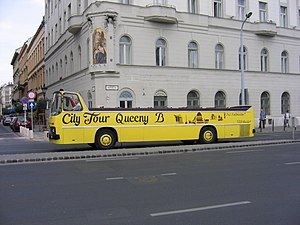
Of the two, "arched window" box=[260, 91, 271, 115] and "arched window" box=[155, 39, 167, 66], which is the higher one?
"arched window" box=[155, 39, 167, 66]

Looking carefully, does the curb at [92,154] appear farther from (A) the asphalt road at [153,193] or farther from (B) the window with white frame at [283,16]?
(B) the window with white frame at [283,16]

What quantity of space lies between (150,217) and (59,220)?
1.41 m

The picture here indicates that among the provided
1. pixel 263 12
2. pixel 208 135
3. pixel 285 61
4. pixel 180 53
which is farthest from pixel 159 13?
pixel 285 61

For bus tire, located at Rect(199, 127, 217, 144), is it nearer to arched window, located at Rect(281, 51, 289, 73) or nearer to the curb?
the curb

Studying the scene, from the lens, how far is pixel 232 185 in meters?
8.32

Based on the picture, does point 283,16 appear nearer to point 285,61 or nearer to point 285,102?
point 285,61

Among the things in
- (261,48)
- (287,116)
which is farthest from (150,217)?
(261,48)

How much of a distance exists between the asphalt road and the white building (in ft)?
62.0

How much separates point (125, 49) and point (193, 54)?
6998mm

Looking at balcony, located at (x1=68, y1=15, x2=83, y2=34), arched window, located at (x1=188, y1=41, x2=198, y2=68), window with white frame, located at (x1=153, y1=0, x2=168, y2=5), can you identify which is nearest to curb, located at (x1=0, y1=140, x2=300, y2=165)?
arched window, located at (x1=188, y1=41, x2=198, y2=68)

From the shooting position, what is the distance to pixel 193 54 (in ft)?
113

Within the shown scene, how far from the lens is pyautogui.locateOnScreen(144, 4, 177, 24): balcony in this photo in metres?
30.8

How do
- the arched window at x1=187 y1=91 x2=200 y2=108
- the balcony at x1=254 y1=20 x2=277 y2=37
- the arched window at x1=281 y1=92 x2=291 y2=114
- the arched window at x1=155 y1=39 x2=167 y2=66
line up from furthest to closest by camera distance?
the arched window at x1=281 y1=92 x2=291 y2=114 → the balcony at x1=254 y1=20 x2=277 y2=37 → the arched window at x1=187 y1=91 x2=200 y2=108 → the arched window at x1=155 y1=39 x2=167 y2=66

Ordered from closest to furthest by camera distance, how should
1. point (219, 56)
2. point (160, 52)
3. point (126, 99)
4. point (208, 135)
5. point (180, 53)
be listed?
point (208, 135) < point (126, 99) < point (160, 52) < point (180, 53) < point (219, 56)
